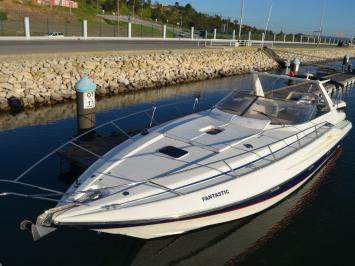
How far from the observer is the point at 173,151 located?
274 inches

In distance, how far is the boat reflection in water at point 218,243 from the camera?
6.24 meters

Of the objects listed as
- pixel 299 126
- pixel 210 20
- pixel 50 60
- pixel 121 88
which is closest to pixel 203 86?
pixel 121 88

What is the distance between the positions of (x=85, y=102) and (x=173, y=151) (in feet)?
12.1

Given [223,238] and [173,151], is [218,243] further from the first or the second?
[173,151]

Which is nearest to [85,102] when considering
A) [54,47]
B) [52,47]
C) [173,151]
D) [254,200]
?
[173,151]

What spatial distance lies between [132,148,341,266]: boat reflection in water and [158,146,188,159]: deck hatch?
144cm

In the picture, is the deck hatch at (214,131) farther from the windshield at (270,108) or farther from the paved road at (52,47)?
the paved road at (52,47)

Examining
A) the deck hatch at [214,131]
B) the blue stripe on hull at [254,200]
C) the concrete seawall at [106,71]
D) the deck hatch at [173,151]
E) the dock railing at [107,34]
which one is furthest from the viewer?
the dock railing at [107,34]

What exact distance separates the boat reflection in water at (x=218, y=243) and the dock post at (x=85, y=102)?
433cm

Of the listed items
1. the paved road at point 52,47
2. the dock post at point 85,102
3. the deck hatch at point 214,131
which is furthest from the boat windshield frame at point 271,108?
the paved road at point 52,47

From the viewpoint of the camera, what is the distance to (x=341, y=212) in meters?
7.97

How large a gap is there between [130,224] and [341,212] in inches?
199

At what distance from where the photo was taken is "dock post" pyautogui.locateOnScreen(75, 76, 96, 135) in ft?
30.9

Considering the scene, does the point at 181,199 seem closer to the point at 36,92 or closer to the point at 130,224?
the point at 130,224
